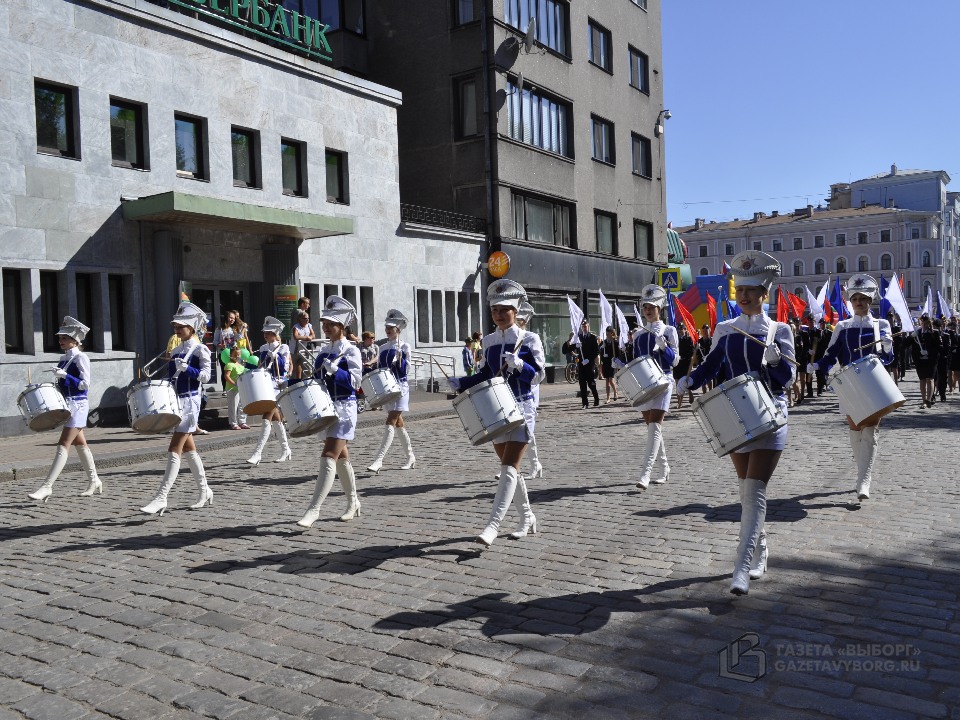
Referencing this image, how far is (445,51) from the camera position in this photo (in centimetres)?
3039

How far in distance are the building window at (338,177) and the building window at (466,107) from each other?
283 inches

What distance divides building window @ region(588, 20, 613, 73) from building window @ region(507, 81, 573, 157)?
354 centimetres

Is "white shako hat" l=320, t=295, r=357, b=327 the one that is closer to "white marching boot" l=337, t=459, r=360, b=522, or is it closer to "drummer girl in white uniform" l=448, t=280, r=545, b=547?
"white marching boot" l=337, t=459, r=360, b=522

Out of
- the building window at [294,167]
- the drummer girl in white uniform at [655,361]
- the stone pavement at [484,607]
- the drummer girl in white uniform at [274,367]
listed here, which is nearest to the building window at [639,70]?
the building window at [294,167]

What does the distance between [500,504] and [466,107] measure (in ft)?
83.5

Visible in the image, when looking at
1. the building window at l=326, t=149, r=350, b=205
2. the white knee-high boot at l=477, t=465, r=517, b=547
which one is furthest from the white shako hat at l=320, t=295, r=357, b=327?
the building window at l=326, t=149, r=350, b=205

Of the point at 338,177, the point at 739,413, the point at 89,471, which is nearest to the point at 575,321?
the point at 338,177

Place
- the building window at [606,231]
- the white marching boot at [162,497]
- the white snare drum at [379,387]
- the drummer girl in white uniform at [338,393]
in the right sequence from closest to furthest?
the drummer girl in white uniform at [338,393] → the white marching boot at [162,497] → the white snare drum at [379,387] → the building window at [606,231]

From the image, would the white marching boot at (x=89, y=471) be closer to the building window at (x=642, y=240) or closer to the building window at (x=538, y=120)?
the building window at (x=538, y=120)

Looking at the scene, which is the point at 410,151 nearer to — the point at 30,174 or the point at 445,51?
the point at 445,51

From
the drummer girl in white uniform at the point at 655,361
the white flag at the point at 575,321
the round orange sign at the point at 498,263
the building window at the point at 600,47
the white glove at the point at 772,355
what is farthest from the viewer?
the building window at the point at 600,47

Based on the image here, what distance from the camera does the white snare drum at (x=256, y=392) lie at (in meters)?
9.00

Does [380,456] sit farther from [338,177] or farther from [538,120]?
[538,120]

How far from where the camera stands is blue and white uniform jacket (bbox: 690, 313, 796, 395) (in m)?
5.85
